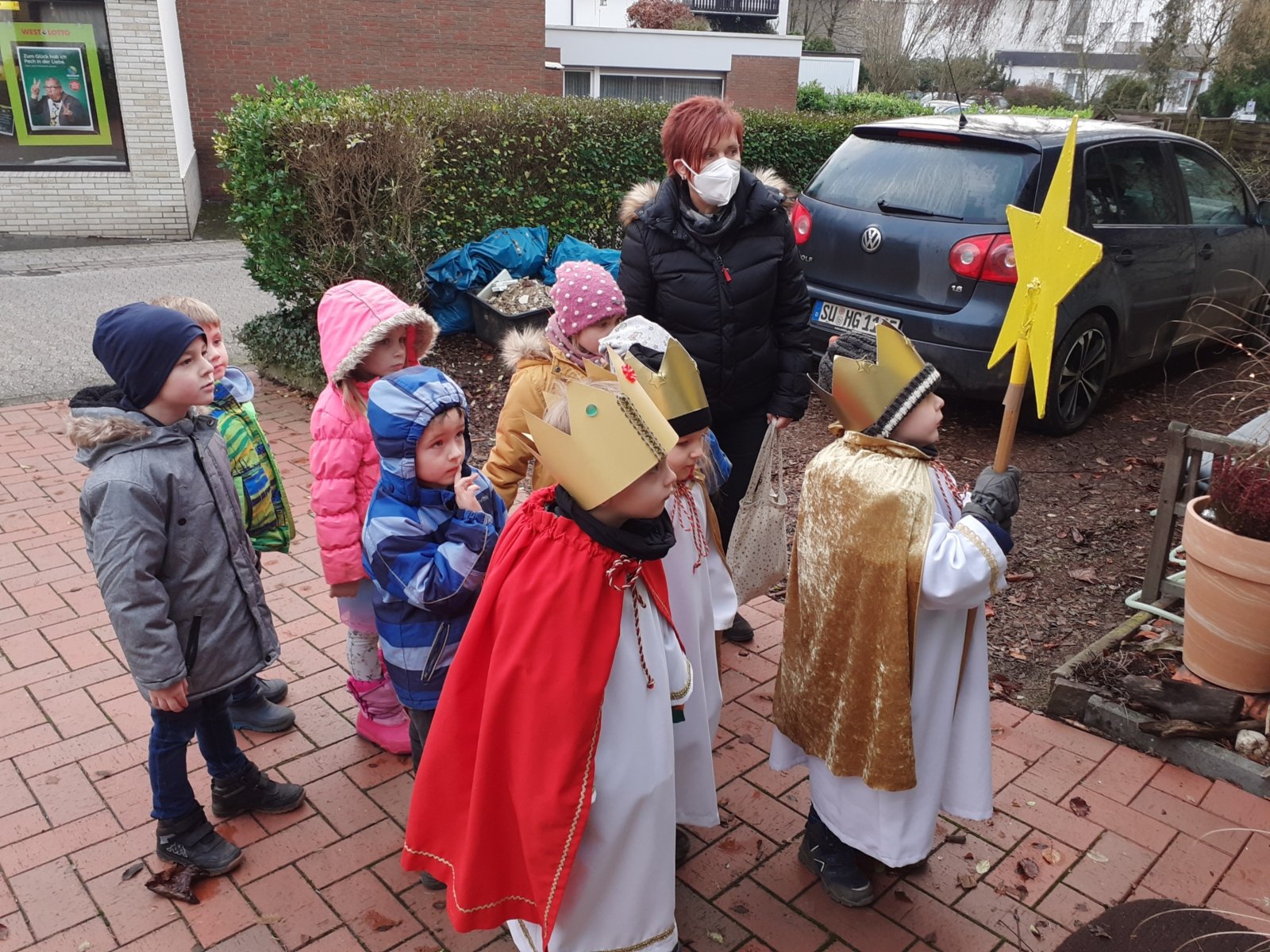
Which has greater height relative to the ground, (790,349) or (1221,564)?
(790,349)

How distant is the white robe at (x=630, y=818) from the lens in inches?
85.2

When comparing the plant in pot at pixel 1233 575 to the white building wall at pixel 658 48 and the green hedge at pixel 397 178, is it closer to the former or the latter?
the green hedge at pixel 397 178

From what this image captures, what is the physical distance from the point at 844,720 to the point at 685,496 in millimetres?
757

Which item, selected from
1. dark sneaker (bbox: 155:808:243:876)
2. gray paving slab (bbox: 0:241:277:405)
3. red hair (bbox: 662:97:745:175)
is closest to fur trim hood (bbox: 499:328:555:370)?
red hair (bbox: 662:97:745:175)

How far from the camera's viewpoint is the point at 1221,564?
3500mm

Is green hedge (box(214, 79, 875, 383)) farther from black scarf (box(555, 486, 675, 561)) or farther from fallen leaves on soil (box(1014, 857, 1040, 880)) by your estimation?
fallen leaves on soil (box(1014, 857, 1040, 880))

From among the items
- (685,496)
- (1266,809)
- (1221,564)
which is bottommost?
(1266,809)

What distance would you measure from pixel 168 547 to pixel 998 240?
474 cm

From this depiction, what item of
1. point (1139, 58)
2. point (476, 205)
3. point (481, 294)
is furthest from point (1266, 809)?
point (1139, 58)

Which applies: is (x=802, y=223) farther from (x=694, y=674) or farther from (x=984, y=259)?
(x=694, y=674)

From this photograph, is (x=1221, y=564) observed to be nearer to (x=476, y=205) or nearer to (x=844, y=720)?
(x=844, y=720)

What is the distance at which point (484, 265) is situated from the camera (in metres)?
8.19

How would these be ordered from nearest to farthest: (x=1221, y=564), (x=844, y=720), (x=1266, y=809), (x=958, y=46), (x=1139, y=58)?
(x=844, y=720)
(x=1266, y=809)
(x=1221, y=564)
(x=1139, y=58)
(x=958, y=46)

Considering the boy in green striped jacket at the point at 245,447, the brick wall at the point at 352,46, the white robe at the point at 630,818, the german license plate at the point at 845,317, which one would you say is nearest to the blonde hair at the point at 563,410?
the white robe at the point at 630,818
